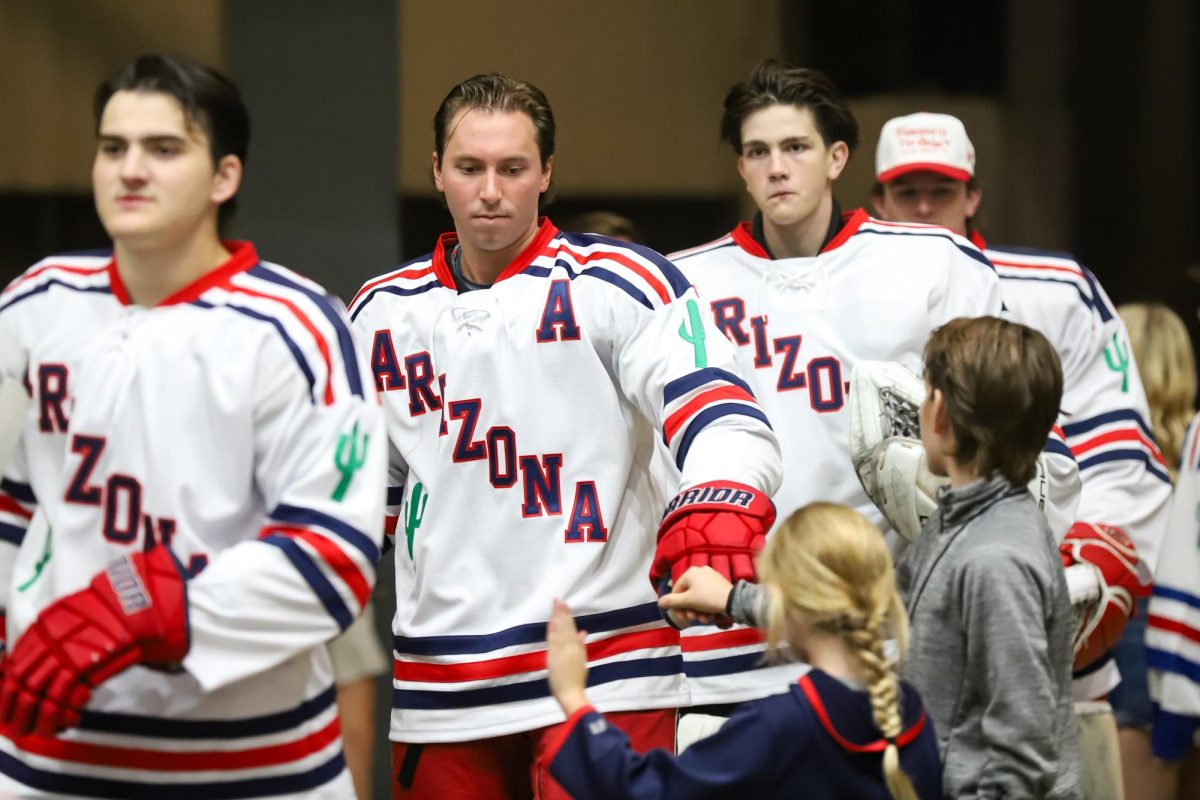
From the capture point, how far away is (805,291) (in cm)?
346

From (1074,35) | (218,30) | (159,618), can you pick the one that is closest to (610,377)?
(159,618)

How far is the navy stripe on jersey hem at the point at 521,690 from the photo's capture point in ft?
9.22

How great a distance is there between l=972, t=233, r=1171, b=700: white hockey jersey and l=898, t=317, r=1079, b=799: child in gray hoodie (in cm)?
159

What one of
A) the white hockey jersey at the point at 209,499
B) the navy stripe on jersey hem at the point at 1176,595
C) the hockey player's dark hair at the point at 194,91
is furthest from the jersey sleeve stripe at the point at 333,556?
the navy stripe on jersey hem at the point at 1176,595

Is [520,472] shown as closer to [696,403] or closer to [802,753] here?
[696,403]

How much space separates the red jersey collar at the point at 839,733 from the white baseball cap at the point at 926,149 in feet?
7.25

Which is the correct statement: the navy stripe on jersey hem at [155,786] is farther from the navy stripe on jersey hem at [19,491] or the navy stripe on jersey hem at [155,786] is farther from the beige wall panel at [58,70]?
the beige wall panel at [58,70]

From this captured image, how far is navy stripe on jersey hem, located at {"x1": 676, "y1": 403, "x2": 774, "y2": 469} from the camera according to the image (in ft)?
8.64

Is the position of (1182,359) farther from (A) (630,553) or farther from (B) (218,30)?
(B) (218,30)

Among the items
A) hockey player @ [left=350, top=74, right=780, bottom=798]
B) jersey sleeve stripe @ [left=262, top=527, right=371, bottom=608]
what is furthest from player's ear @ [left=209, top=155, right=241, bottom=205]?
hockey player @ [left=350, top=74, right=780, bottom=798]

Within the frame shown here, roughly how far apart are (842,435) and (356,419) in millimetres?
1354

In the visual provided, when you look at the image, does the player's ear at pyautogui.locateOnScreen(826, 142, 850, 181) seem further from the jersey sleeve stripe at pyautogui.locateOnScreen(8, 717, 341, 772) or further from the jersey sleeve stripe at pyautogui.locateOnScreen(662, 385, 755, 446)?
the jersey sleeve stripe at pyautogui.locateOnScreen(8, 717, 341, 772)

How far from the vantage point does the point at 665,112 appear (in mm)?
5910

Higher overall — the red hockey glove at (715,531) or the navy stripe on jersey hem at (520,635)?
the red hockey glove at (715,531)
